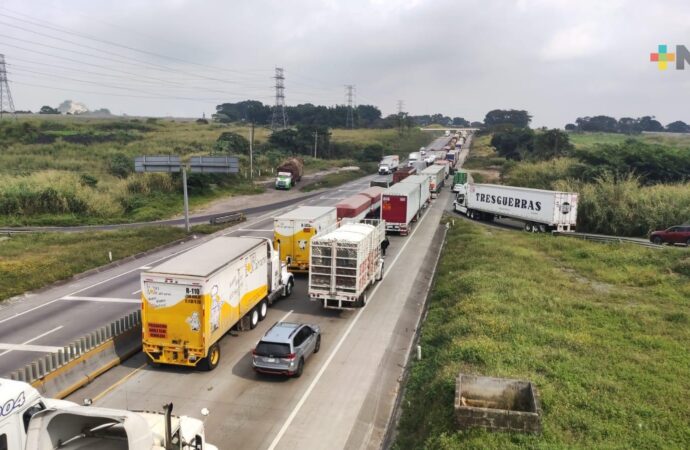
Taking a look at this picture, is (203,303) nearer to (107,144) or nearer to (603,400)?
(603,400)

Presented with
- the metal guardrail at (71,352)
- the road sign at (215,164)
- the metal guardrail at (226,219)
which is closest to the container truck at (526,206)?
the metal guardrail at (226,219)

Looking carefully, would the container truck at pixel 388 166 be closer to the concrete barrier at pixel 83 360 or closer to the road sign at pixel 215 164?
the road sign at pixel 215 164

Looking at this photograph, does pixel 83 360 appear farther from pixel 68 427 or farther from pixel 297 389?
pixel 68 427

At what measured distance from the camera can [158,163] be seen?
1791 inches

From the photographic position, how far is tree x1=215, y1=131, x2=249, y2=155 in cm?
9700

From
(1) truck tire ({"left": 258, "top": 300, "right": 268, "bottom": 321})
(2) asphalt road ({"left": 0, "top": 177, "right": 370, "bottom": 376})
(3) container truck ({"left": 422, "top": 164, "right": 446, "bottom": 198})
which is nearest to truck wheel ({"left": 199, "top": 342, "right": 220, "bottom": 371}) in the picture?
(1) truck tire ({"left": 258, "top": 300, "right": 268, "bottom": 321})

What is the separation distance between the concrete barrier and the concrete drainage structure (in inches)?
496

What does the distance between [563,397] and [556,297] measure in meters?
11.3

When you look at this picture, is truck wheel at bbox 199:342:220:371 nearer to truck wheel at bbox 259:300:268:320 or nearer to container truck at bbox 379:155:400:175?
truck wheel at bbox 259:300:268:320

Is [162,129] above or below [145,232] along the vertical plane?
above

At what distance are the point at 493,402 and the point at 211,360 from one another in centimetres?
999

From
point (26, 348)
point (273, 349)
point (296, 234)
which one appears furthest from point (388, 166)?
point (273, 349)

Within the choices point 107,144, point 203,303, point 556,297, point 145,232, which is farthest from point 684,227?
point 107,144

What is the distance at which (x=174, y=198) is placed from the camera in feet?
203
